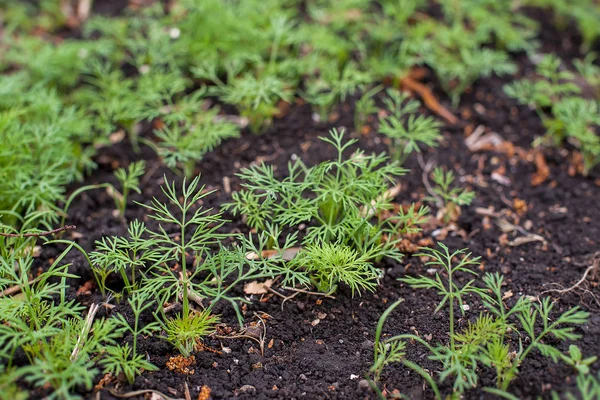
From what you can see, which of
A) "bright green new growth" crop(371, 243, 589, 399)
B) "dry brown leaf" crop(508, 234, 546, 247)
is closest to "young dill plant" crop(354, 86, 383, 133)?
"dry brown leaf" crop(508, 234, 546, 247)

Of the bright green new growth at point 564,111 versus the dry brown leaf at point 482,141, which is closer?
the bright green new growth at point 564,111

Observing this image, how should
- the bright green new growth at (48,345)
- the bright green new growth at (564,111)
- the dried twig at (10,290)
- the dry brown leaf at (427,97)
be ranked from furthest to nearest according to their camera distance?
the dry brown leaf at (427,97), the bright green new growth at (564,111), the dried twig at (10,290), the bright green new growth at (48,345)

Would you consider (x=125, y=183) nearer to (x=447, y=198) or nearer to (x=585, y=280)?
(x=447, y=198)

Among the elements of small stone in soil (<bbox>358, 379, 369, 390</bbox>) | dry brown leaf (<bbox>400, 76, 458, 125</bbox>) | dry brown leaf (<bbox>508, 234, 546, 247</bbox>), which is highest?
dry brown leaf (<bbox>400, 76, 458, 125</bbox>)

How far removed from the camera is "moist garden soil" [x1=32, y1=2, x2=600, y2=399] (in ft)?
7.67

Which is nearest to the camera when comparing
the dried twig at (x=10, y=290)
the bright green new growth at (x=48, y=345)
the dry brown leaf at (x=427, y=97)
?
the bright green new growth at (x=48, y=345)

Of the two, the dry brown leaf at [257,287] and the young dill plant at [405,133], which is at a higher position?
the young dill plant at [405,133]

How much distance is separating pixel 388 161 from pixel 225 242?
1110 mm

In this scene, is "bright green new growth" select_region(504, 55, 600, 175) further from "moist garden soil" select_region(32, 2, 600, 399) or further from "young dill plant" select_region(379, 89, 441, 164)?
"young dill plant" select_region(379, 89, 441, 164)

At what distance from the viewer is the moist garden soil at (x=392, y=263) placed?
2.34m

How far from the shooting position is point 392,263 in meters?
2.85

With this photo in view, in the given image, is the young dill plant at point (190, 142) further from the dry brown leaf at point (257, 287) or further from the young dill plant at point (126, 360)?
the young dill plant at point (126, 360)

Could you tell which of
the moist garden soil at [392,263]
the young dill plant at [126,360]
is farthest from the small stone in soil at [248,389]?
the young dill plant at [126,360]

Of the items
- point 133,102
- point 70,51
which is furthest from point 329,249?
point 70,51
